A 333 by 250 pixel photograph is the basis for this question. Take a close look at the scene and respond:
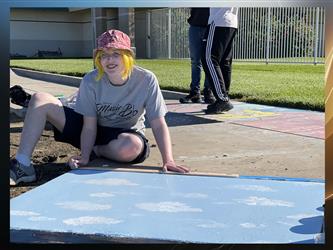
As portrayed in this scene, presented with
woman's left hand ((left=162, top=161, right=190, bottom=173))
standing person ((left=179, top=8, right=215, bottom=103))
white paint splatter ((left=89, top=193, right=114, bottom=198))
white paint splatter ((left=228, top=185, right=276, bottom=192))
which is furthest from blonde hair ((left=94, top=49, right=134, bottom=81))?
white paint splatter ((left=228, top=185, right=276, bottom=192))

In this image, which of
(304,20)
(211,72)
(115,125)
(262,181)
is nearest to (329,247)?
(262,181)

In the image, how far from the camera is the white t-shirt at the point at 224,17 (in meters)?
2.21

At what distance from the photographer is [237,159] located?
2.68 meters

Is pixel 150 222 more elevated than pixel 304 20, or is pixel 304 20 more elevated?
pixel 304 20

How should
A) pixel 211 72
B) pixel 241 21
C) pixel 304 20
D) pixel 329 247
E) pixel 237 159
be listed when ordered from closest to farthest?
pixel 329 247 < pixel 304 20 < pixel 241 21 < pixel 237 159 < pixel 211 72

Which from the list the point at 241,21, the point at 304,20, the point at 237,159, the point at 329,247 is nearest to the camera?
the point at 329,247

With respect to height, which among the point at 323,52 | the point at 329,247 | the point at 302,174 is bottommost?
the point at 329,247

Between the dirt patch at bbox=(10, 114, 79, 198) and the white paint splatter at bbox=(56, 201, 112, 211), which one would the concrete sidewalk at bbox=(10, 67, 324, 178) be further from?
the white paint splatter at bbox=(56, 201, 112, 211)

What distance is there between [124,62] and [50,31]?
384mm

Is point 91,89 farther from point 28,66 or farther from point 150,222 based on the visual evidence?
point 150,222

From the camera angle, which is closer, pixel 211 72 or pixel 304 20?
pixel 304 20

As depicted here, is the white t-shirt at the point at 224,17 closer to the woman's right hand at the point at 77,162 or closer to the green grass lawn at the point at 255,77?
the green grass lawn at the point at 255,77

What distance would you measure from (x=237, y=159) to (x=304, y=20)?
2.77ft

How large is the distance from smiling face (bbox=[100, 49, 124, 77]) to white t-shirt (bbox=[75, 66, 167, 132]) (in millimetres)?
79
